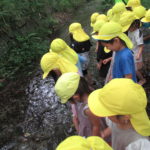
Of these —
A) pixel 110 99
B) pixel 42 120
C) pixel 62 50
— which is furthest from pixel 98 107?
pixel 42 120

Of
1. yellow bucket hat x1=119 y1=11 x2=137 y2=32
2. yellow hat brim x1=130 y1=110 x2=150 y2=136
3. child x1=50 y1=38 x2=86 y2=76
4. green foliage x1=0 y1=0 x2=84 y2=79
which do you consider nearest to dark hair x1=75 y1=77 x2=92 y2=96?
yellow hat brim x1=130 y1=110 x2=150 y2=136

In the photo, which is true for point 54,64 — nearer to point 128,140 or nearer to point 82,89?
point 82,89

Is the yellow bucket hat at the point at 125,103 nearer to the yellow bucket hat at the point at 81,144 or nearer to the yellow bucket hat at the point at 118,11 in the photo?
the yellow bucket hat at the point at 81,144

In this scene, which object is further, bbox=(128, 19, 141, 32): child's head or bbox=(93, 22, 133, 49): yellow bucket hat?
bbox=(128, 19, 141, 32): child's head

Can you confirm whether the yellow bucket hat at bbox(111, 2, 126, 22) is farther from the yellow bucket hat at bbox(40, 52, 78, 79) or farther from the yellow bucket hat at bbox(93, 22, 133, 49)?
the yellow bucket hat at bbox(40, 52, 78, 79)

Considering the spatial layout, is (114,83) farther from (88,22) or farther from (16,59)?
(88,22)

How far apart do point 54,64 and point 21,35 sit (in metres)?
5.38

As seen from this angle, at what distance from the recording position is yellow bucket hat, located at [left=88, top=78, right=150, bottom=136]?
1.74 m

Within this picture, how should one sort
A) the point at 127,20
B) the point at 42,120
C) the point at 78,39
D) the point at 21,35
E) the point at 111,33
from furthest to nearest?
the point at 21,35, the point at 42,120, the point at 78,39, the point at 127,20, the point at 111,33

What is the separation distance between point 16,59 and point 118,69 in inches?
195

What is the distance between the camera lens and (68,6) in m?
11.8

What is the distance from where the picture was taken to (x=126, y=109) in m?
1.75

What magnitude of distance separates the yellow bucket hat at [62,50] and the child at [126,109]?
1587mm

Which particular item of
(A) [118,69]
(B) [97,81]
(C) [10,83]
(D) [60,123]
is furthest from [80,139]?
(C) [10,83]
